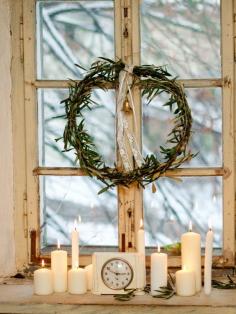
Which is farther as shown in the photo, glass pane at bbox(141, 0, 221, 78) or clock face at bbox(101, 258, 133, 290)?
glass pane at bbox(141, 0, 221, 78)

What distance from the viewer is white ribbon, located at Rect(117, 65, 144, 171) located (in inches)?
96.9

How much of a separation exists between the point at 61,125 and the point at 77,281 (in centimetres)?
63

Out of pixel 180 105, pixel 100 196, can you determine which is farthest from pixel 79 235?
pixel 180 105

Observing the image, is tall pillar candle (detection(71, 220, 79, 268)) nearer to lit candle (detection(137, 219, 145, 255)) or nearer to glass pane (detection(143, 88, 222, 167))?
lit candle (detection(137, 219, 145, 255))

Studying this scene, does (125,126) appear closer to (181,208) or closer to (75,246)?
(181,208)

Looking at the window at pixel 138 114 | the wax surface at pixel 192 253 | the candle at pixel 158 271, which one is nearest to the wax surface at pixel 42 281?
the window at pixel 138 114

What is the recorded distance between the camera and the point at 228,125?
2.47 metres

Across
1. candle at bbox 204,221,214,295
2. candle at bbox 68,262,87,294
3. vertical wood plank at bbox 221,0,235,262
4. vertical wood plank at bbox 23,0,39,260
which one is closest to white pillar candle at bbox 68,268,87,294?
candle at bbox 68,262,87,294

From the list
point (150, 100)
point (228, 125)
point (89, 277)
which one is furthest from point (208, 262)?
point (150, 100)

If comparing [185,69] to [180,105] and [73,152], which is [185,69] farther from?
[73,152]

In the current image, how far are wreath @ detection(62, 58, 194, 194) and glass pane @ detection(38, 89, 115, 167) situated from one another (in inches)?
2.5

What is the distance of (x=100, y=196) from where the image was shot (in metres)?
2.57

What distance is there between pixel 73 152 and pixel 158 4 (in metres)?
0.66

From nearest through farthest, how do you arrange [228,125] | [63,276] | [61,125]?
[63,276], [228,125], [61,125]
